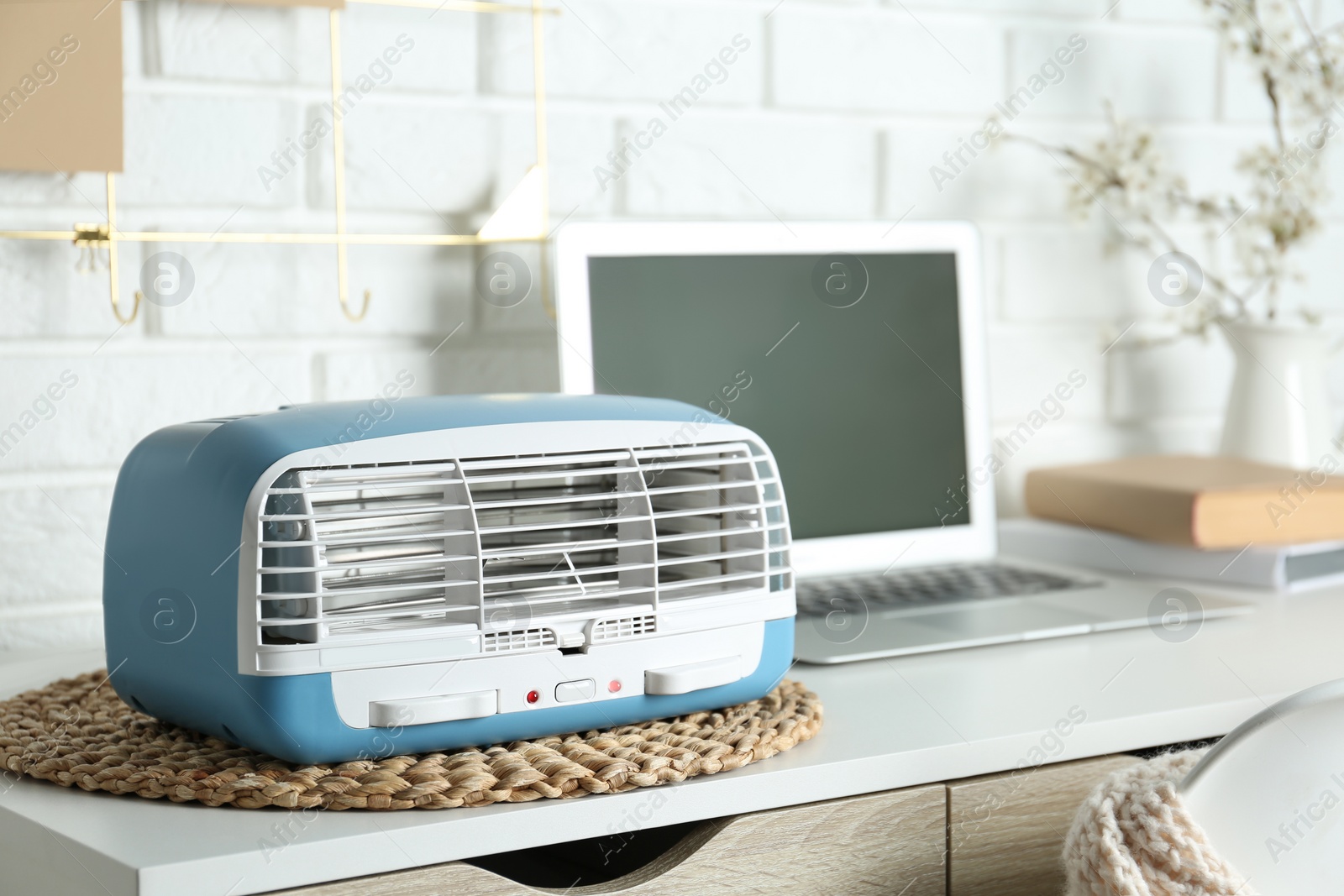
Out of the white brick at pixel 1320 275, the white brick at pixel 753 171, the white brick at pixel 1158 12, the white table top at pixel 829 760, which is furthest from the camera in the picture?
the white brick at pixel 1320 275

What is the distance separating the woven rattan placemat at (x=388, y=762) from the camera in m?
0.59

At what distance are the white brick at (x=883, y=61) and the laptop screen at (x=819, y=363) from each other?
0.23 meters

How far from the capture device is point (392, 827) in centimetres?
57

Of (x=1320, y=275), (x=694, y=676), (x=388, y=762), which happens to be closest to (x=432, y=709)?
(x=388, y=762)

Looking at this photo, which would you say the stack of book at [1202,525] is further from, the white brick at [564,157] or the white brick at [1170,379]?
the white brick at [564,157]

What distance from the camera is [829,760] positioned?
26.2 inches

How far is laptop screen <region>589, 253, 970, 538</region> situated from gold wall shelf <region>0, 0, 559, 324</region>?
5.9 inches

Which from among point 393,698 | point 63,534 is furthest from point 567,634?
point 63,534

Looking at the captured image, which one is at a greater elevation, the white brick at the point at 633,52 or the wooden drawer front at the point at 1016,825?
the white brick at the point at 633,52

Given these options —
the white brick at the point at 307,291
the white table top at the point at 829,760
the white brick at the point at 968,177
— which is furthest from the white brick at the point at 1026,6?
the white table top at the point at 829,760

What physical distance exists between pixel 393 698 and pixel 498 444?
14cm

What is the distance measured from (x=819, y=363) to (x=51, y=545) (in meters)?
0.63

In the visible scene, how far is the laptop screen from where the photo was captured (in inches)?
39.5

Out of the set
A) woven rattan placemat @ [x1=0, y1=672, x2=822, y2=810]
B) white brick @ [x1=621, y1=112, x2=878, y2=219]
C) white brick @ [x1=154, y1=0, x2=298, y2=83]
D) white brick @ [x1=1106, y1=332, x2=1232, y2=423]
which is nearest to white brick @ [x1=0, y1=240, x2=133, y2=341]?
white brick @ [x1=154, y1=0, x2=298, y2=83]
